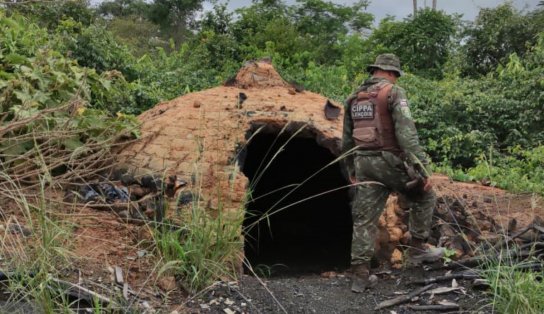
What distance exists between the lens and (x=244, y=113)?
5.60 meters

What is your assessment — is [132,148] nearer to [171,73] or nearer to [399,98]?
[399,98]

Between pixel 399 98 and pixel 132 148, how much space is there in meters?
2.39

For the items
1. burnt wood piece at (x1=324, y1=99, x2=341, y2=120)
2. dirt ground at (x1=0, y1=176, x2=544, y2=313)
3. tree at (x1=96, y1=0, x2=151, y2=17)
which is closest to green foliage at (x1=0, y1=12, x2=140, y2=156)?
dirt ground at (x1=0, y1=176, x2=544, y2=313)

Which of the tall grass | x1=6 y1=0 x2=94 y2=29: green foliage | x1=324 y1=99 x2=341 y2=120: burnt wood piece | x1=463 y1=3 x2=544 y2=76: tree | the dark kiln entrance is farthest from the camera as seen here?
x1=463 y1=3 x2=544 y2=76: tree

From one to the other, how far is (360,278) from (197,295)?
1.42m

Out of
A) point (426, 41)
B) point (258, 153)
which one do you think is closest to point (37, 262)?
point (258, 153)

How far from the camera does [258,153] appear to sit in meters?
7.45

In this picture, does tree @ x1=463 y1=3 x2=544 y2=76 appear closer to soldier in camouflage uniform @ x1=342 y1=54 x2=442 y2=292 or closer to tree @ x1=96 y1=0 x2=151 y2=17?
soldier in camouflage uniform @ x1=342 y1=54 x2=442 y2=292

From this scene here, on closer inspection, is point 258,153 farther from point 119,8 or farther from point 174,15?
point 119,8

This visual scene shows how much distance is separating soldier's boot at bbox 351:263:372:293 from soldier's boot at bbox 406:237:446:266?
0.41m

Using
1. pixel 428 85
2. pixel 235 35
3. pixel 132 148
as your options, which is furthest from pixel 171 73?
pixel 132 148

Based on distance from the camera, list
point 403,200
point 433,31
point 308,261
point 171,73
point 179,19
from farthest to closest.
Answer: point 179,19
point 433,31
point 171,73
point 308,261
point 403,200

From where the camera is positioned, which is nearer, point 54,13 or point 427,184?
point 427,184

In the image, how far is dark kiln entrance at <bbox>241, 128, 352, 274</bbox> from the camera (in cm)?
732
